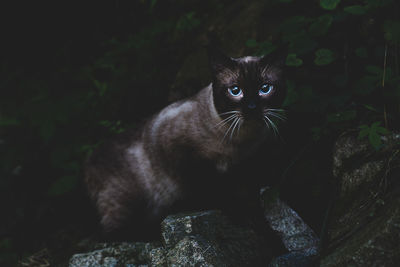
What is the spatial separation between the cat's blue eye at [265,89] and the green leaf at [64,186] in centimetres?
179

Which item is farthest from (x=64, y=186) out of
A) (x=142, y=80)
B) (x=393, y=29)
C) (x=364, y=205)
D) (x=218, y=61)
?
(x=393, y=29)

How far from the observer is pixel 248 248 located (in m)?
2.22

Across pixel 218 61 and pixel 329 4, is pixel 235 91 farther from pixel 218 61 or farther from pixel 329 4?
pixel 329 4

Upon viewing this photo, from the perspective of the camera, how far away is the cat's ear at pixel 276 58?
2438 millimetres

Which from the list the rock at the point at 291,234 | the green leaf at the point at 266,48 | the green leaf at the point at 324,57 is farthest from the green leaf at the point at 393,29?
the rock at the point at 291,234

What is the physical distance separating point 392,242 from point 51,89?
321cm

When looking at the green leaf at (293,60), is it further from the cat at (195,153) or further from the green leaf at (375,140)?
the green leaf at (375,140)

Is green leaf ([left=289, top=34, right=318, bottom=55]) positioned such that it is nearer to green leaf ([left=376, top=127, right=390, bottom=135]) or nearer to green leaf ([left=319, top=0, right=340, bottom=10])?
green leaf ([left=319, top=0, right=340, bottom=10])

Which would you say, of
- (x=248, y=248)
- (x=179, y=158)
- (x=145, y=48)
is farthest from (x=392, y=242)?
(x=145, y=48)

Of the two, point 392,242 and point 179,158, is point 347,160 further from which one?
point 179,158

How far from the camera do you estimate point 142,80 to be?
3.70 m

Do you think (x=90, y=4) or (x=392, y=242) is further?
(x=90, y=4)

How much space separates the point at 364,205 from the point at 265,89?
0.99m

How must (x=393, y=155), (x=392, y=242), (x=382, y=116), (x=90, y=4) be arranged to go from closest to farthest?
(x=392, y=242) → (x=393, y=155) → (x=382, y=116) → (x=90, y=4)
